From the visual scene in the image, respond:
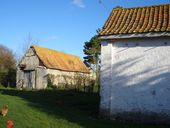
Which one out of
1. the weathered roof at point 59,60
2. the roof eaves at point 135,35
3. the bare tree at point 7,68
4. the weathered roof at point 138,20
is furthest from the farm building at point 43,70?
the roof eaves at point 135,35

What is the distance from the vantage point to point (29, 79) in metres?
45.5

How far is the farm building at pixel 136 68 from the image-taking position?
16.3 m

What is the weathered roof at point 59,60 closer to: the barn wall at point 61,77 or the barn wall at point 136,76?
the barn wall at point 61,77

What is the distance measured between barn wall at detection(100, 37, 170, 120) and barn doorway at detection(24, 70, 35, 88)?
93.1 ft

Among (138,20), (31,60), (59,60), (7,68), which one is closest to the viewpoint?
(138,20)

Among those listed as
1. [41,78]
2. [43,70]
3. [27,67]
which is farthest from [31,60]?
[41,78]

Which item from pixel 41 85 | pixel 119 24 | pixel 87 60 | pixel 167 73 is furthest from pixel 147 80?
pixel 87 60

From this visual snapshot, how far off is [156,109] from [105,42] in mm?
4238

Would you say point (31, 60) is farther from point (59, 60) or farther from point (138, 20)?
point (138, 20)

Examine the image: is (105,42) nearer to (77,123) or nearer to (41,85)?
(77,123)

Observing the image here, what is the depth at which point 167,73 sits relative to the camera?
16.2 metres

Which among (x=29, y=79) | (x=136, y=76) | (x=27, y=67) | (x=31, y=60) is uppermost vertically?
(x=31, y=60)

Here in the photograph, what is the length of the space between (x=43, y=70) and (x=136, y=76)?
28.5 meters

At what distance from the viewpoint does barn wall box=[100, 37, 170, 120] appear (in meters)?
16.3
